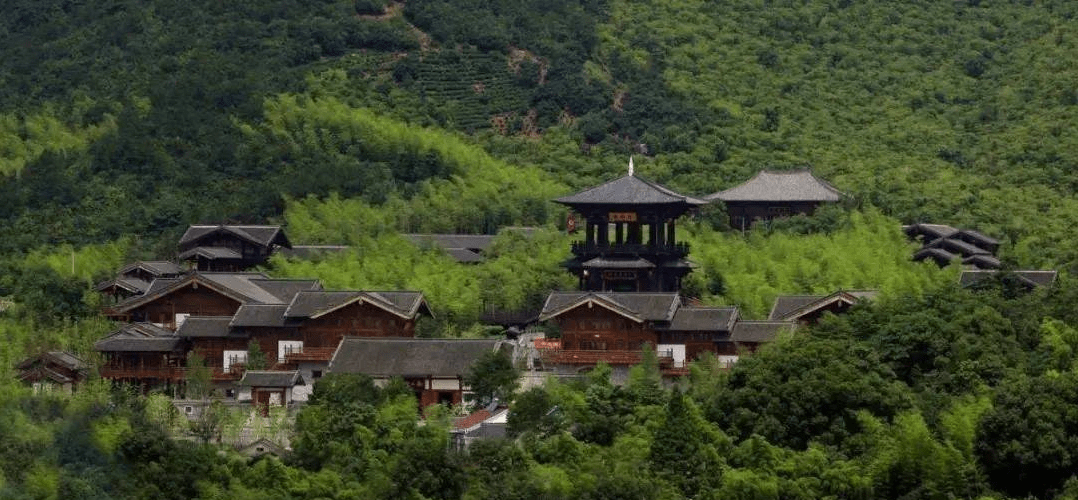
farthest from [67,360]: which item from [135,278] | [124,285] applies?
[135,278]

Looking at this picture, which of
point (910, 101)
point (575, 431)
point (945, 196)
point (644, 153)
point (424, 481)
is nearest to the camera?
point (424, 481)

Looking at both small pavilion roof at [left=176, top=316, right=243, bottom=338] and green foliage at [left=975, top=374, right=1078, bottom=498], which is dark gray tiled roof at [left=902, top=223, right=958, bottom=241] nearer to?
small pavilion roof at [left=176, top=316, right=243, bottom=338]

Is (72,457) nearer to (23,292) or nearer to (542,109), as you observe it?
(23,292)

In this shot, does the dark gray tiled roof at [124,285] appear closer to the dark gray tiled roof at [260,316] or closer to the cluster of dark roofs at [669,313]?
the dark gray tiled roof at [260,316]

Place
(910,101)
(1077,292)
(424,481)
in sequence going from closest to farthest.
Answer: (424,481) → (1077,292) → (910,101)

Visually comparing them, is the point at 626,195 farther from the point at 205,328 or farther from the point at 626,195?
the point at 205,328

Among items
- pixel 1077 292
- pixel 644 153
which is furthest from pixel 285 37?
pixel 1077 292

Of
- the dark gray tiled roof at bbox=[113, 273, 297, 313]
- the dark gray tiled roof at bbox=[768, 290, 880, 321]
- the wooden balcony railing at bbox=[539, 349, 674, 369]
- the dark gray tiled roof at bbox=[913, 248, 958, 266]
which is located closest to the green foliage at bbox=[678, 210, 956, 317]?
the dark gray tiled roof at bbox=[913, 248, 958, 266]

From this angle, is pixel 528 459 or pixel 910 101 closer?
pixel 528 459
